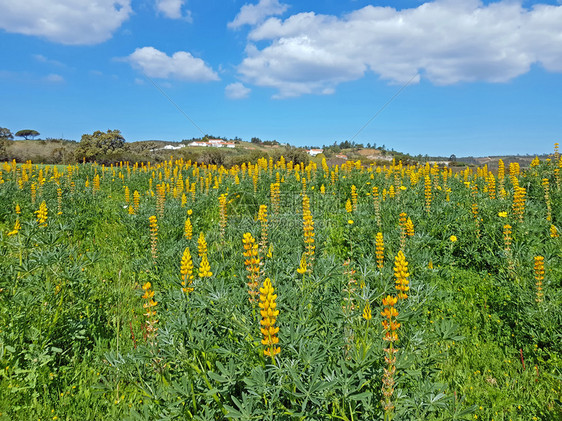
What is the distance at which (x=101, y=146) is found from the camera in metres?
34.2

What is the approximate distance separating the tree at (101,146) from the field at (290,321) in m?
26.4

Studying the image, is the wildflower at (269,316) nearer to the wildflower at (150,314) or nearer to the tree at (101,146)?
the wildflower at (150,314)

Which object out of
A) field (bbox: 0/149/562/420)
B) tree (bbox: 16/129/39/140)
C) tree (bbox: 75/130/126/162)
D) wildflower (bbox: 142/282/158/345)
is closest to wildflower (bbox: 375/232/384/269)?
field (bbox: 0/149/562/420)

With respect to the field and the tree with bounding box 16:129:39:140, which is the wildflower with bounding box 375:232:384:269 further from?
the tree with bounding box 16:129:39:140

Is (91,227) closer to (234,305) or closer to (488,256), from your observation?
(234,305)

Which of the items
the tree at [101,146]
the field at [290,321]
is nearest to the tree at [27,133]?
the tree at [101,146]

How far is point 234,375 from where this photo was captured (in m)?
2.03

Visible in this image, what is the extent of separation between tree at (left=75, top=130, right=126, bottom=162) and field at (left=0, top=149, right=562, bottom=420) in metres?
26.4

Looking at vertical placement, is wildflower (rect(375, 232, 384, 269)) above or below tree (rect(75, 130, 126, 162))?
below

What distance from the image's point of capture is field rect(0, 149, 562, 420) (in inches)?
80.2

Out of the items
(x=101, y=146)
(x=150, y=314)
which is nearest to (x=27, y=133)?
(x=101, y=146)

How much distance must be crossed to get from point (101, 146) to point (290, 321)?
38112 millimetres

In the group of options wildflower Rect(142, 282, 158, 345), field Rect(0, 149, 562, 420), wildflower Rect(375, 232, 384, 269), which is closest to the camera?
field Rect(0, 149, 562, 420)

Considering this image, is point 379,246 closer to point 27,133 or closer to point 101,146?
point 101,146
